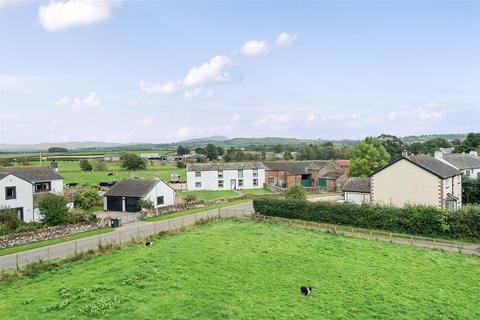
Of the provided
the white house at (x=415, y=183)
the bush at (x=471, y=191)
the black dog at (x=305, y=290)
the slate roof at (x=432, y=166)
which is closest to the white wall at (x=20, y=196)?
the black dog at (x=305, y=290)

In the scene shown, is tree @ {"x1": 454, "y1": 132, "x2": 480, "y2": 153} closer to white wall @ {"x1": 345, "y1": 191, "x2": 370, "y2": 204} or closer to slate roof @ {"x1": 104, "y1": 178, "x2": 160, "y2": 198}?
white wall @ {"x1": 345, "y1": 191, "x2": 370, "y2": 204}

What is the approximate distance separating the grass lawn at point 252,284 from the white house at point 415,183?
1450 centimetres

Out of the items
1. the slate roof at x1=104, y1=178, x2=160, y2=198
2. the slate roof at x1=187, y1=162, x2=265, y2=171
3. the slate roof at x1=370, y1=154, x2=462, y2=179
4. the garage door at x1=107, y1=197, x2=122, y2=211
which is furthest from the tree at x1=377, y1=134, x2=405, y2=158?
the garage door at x1=107, y1=197, x2=122, y2=211

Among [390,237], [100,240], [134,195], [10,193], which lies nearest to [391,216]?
[390,237]

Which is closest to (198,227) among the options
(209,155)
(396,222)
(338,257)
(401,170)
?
(338,257)

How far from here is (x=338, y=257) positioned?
82.3 feet

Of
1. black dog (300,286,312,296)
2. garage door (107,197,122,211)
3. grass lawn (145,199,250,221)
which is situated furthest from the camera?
garage door (107,197,122,211)

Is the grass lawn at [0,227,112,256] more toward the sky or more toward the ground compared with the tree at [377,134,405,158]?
more toward the ground

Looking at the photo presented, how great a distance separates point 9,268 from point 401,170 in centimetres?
3655

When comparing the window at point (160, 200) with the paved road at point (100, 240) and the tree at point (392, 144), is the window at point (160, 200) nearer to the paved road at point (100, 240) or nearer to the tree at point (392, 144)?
the paved road at point (100, 240)

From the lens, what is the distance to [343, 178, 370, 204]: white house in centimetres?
4853

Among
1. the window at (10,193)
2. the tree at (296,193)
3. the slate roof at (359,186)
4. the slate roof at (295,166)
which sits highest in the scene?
the slate roof at (295,166)

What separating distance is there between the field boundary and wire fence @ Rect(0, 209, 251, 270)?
27.3ft

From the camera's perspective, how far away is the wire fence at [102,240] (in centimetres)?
2653
